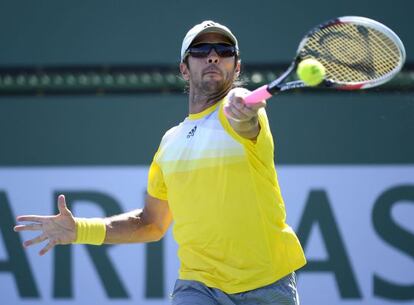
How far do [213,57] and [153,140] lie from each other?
2146mm

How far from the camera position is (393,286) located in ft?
19.6

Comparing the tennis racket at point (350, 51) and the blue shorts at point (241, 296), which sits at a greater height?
the tennis racket at point (350, 51)

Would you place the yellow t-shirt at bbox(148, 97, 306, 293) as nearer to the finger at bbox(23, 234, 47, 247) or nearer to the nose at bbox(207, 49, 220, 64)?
the nose at bbox(207, 49, 220, 64)

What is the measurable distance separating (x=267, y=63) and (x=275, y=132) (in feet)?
1.44

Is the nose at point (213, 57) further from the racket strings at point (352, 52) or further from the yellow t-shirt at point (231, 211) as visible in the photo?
the racket strings at point (352, 52)

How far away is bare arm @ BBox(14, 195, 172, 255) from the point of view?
4.22 metres

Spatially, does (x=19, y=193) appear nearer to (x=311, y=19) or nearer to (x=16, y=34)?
(x=16, y=34)

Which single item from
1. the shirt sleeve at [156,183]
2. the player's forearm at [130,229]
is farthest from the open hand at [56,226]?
the shirt sleeve at [156,183]

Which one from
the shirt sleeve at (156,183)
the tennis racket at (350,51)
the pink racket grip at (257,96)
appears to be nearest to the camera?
the pink racket grip at (257,96)

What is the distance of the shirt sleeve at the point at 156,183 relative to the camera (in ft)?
14.1

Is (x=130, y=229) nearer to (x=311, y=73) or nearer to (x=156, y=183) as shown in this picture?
(x=156, y=183)

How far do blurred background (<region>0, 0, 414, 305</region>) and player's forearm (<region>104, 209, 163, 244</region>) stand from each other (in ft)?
5.36

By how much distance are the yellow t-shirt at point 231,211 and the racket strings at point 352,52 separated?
331 mm

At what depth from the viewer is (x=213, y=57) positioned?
4.05 meters
